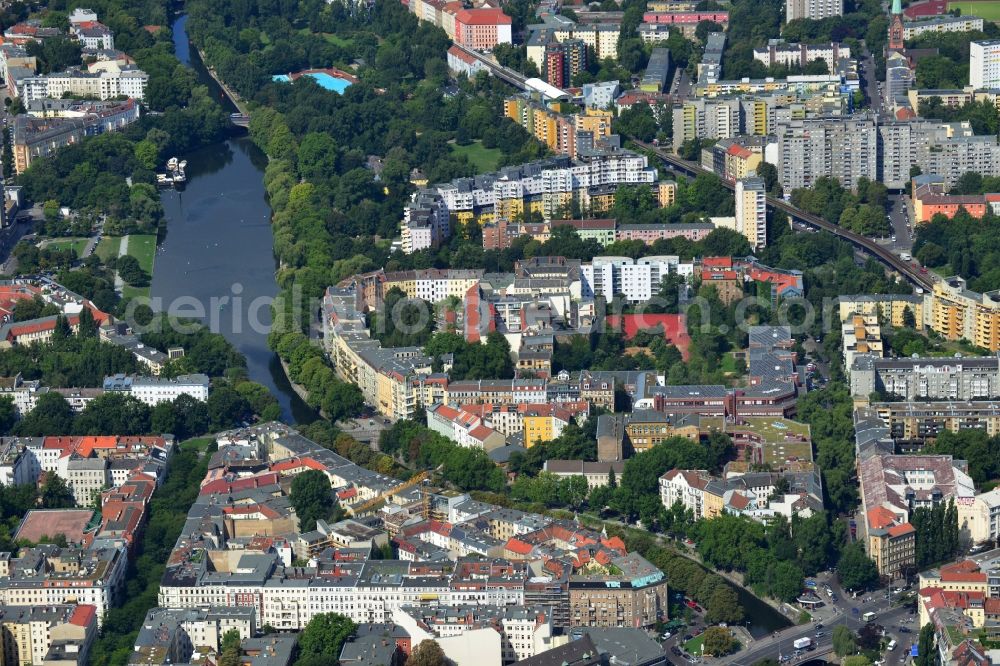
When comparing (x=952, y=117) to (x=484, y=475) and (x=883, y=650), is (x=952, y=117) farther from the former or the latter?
(x=883, y=650)

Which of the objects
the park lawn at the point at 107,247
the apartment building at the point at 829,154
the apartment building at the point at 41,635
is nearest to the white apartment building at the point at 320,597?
the apartment building at the point at 41,635

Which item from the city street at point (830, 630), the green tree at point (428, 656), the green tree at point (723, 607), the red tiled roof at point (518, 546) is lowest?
the city street at point (830, 630)

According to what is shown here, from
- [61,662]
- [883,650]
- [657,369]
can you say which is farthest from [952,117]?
[61,662]

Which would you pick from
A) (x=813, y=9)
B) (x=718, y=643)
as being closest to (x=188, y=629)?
(x=718, y=643)

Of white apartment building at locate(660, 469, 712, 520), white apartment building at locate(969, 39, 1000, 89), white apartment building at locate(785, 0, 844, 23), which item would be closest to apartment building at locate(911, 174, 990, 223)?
white apartment building at locate(969, 39, 1000, 89)

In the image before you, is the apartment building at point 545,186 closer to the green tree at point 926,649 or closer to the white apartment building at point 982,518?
the white apartment building at point 982,518
